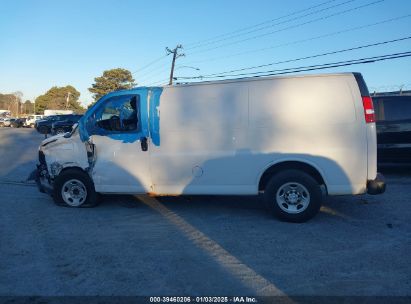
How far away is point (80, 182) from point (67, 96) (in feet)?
312

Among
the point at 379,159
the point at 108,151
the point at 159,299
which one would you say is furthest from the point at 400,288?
the point at 379,159

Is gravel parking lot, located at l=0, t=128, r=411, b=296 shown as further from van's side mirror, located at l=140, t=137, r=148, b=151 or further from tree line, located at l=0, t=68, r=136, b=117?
tree line, located at l=0, t=68, r=136, b=117

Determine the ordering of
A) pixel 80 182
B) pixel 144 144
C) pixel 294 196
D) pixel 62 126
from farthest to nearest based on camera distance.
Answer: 1. pixel 62 126
2. pixel 80 182
3. pixel 144 144
4. pixel 294 196

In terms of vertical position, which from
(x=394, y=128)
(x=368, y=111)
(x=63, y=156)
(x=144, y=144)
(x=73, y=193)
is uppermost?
(x=368, y=111)

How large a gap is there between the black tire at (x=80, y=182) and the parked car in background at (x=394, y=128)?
22.0 ft

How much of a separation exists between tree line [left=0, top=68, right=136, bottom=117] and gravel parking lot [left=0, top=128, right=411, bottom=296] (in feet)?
164

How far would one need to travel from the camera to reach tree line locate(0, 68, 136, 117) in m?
77.5

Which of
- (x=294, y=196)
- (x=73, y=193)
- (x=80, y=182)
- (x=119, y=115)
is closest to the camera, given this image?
(x=294, y=196)

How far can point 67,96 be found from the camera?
3745 inches

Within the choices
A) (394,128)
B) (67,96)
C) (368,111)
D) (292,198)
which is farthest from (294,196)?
(67,96)

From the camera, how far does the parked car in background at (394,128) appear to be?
29.7 feet

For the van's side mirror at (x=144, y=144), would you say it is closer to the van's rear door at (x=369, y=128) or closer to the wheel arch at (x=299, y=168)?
the wheel arch at (x=299, y=168)

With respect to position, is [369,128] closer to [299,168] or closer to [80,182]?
[299,168]

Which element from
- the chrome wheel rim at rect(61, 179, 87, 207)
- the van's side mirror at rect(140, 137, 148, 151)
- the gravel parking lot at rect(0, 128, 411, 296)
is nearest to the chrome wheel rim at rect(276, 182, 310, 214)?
the gravel parking lot at rect(0, 128, 411, 296)
